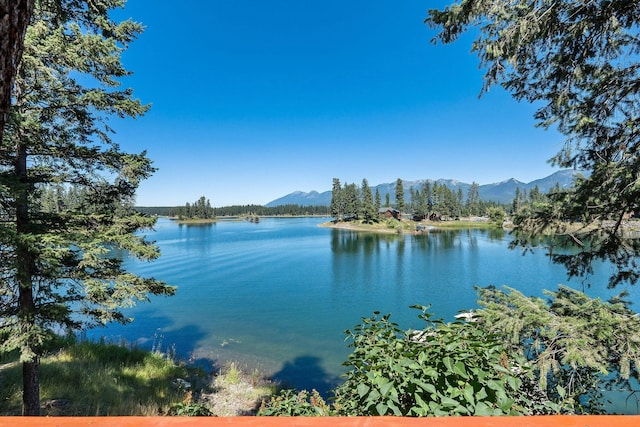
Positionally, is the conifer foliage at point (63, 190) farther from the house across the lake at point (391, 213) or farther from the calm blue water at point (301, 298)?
the house across the lake at point (391, 213)

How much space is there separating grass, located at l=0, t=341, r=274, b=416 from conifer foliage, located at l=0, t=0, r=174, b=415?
6.03ft

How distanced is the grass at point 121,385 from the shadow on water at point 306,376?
3.20 feet

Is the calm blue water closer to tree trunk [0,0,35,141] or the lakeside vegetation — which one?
tree trunk [0,0,35,141]

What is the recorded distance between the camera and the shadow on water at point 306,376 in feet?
35.5

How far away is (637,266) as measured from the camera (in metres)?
4.83

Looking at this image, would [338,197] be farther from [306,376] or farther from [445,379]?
[445,379]

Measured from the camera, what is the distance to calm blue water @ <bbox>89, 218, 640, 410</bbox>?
14.1 metres

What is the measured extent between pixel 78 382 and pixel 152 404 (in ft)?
6.98

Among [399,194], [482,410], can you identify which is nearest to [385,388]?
[482,410]

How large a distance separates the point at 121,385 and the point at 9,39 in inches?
388

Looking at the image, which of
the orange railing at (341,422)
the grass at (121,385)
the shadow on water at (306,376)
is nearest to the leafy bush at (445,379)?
the orange railing at (341,422)

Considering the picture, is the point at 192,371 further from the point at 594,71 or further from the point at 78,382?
the point at 594,71

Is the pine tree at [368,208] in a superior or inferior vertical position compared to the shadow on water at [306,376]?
superior

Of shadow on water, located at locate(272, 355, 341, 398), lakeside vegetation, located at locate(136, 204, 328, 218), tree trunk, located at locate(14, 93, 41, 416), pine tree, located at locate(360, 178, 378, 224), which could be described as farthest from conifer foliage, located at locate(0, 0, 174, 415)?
lakeside vegetation, located at locate(136, 204, 328, 218)
